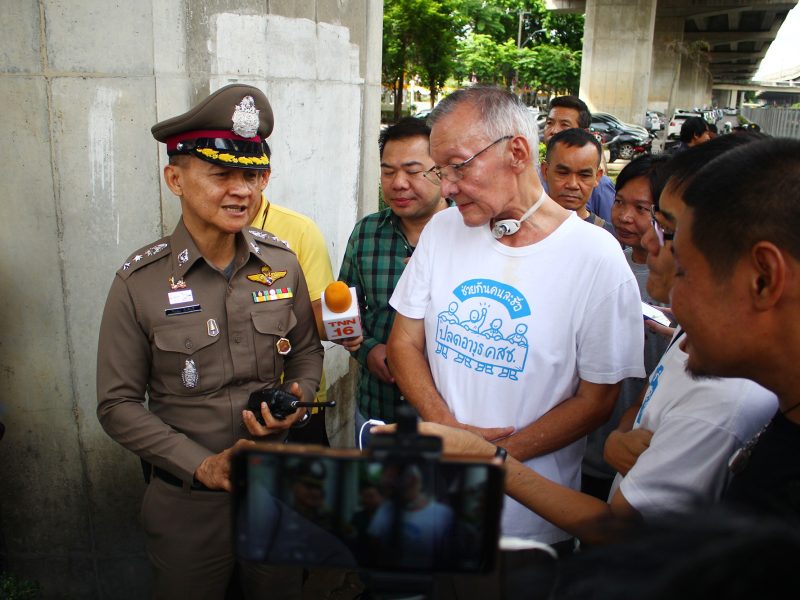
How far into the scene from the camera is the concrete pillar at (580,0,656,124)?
963 inches

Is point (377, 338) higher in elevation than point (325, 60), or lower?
lower

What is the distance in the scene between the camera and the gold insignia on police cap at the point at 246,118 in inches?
93.3

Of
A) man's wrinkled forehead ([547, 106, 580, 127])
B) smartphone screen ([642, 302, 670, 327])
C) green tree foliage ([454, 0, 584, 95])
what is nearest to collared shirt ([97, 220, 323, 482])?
smartphone screen ([642, 302, 670, 327])

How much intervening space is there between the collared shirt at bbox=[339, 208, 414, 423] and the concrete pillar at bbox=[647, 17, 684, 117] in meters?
32.0

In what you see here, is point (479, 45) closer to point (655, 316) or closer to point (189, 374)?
point (655, 316)

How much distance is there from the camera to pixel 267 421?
7.48ft

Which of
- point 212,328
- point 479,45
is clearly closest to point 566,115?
point 212,328

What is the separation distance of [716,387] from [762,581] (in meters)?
1.00

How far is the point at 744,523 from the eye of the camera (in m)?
0.78

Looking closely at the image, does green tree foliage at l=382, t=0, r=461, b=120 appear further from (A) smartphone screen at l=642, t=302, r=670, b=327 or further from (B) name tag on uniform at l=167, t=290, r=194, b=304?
(B) name tag on uniform at l=167, t=290, r=194, b=304

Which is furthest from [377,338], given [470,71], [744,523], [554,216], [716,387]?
[470,71]

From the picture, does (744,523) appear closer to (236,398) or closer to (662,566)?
(662,566)

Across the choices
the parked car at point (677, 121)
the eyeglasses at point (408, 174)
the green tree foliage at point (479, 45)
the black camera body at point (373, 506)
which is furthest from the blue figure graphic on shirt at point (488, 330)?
the parked car at point (677, 121)

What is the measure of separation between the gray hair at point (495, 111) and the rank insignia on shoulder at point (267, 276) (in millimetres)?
765
